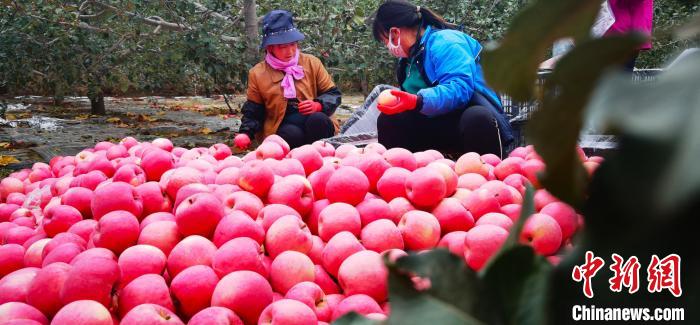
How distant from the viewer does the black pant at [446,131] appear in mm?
3371

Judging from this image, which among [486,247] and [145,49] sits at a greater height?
[145,49]

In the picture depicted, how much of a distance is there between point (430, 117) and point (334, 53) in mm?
2358

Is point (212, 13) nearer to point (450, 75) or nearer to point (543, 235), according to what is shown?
point (450, 75)

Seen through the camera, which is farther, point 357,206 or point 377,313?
point 357,206

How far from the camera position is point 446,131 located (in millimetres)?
3664

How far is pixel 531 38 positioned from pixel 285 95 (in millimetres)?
4438

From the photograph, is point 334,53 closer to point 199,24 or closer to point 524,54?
point 199,24

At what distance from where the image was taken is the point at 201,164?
2461mm

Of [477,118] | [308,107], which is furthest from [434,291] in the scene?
[308,107]

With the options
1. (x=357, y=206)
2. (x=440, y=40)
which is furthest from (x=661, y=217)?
(x=440, y=40)

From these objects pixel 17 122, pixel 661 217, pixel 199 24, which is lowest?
pixel 17 122

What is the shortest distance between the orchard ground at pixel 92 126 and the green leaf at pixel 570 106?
424cm

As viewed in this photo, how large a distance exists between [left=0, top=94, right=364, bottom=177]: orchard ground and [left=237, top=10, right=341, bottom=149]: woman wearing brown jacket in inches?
40.5

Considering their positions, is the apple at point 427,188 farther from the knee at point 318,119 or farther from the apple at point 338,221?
the knee at point 318,119
